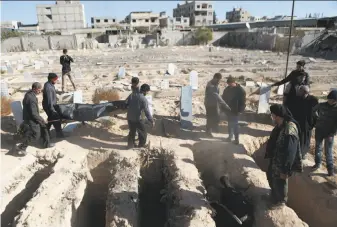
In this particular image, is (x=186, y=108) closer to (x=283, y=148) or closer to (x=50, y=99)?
(x=50, y=99)

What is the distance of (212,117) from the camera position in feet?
21.3

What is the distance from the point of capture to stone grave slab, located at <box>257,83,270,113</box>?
7656mm

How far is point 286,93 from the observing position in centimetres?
607

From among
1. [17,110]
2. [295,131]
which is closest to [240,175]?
[295,131]

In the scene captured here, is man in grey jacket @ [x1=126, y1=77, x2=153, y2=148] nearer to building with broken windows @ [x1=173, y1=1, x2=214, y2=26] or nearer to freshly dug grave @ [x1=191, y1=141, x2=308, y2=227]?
freshly dug grave @ [x1=191, y1=141, x2=308, y2=227]

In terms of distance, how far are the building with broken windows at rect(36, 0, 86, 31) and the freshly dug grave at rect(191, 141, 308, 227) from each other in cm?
7854

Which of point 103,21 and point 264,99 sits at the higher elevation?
point 103,21

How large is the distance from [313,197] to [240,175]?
129 centimetres

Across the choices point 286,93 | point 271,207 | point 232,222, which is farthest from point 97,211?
point 286,93

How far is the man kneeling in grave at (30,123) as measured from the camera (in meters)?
5.62

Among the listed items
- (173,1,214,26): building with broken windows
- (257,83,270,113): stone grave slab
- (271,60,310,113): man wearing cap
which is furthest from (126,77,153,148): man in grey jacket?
(173,1,214,26): building with broken windows

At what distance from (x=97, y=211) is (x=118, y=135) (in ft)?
6.15

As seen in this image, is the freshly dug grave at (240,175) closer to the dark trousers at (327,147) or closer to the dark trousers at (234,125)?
the dark trousers at (234,125)

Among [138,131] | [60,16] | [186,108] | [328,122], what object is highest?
[60,16]
